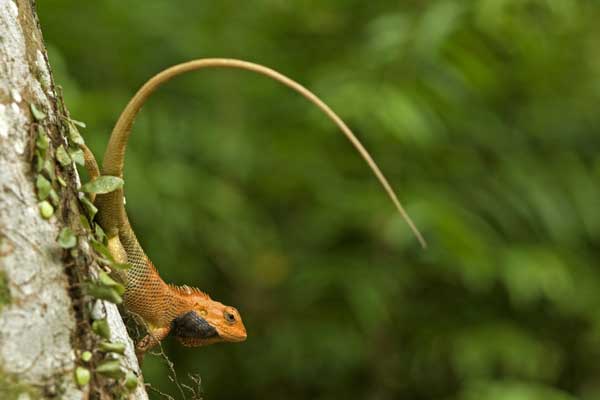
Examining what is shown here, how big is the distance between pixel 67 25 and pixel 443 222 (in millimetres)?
2410

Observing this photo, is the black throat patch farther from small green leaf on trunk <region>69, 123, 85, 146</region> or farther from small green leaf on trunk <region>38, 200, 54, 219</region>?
small green leaf on trunk <region>38, 200, 54, 219</region>

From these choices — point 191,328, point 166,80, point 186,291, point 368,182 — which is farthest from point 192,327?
point 368,182

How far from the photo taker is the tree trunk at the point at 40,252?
1529 millimetres

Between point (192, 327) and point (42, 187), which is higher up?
point (42, 187)

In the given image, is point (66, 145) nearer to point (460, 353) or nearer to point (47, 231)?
point (47, 231)

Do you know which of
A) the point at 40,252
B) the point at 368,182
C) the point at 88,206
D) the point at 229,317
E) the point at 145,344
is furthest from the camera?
the point at 368,182

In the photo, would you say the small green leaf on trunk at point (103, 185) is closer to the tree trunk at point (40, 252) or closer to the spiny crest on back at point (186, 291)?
the tree trunk at point (40, 252)

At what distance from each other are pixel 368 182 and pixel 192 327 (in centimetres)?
321

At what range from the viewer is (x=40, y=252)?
5.23 ft

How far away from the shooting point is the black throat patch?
8.39 ft

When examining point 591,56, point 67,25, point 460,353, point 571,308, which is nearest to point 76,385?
point 67,25

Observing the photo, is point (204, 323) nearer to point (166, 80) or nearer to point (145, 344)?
point (145, 344)

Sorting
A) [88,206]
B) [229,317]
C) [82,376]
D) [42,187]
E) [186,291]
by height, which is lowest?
[229,317]

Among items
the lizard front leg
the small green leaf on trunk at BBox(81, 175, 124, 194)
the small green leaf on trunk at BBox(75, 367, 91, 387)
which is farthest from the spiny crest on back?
the small green leaf on trunk at BBox(75, 367, 91, 387)
